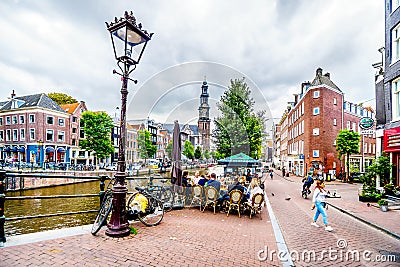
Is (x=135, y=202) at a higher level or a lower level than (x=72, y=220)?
higher

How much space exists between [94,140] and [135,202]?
34.0m

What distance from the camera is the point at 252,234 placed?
594 cm

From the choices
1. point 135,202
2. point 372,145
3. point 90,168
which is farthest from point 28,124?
point 372,145

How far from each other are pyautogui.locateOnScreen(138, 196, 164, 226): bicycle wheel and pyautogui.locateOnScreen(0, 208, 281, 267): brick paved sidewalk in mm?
178

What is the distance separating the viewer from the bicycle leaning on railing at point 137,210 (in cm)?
520

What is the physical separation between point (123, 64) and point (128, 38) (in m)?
0.58

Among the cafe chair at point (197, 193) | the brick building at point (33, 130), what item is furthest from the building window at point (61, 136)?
the cafe chair at point (197, 193)

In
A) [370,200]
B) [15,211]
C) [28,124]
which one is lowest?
[15,211]

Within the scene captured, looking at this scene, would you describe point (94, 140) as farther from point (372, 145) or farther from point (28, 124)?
point (372, 145)

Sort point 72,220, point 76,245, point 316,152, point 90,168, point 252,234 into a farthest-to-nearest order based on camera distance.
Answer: point 90,168 < point 316,152 < point 72,220 < point 252,234 < point 76,245

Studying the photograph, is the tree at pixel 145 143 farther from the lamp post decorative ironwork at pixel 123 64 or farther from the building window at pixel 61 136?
the lamp post decorative ironwork at pixel 123 64

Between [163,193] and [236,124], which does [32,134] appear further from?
[163,193]

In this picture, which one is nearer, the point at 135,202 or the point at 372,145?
the point at 135,202

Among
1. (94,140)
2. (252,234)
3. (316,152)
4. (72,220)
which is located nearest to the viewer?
(252,234)
